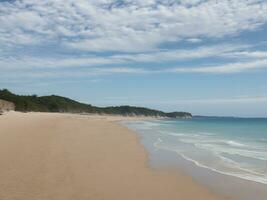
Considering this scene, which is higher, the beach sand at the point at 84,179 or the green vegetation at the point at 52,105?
the green vegetation at the point at 52,105

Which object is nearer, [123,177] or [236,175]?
[123,177]

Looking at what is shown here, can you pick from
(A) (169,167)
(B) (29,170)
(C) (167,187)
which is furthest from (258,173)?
(B) (29,170)

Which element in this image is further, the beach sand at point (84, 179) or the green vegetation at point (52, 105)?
the green vegetation at point (52, 105)

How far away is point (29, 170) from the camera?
10.5 meters

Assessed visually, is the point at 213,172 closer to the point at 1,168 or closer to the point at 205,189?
the point at 205,189

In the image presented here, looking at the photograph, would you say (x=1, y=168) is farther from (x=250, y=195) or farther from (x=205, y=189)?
(x=250, y=195)

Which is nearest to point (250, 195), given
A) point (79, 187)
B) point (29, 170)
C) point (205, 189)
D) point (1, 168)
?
point (205, 189)

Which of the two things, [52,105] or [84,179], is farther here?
[52,105]

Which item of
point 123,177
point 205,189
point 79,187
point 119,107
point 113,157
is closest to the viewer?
point 79,187

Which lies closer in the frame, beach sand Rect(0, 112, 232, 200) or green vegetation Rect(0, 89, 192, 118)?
beach sand Rect(0, 112, 232, 200)

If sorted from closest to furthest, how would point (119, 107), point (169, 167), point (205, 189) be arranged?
point (205, 189)
point (169, 167)
point (119, 107)

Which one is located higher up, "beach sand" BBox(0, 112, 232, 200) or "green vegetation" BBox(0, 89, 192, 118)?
"green vegetation" BBox(0, 89, 192, 118)

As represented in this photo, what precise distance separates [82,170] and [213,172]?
4318 mm

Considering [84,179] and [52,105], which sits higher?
[52,105]
